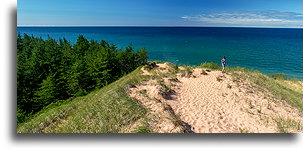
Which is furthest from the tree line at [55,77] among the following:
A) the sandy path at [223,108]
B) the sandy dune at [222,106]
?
the sandy path at [223,108]

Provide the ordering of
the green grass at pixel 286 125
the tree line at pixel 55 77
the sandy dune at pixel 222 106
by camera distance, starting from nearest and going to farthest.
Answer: the green grass at pixel 286 125 < the sandy dune at pixel 222 106 < the tree line at pixel 55 77

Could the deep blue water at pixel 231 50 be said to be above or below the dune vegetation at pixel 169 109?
above

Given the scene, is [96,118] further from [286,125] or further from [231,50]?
[231,50]

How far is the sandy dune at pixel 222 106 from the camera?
617 centimetres

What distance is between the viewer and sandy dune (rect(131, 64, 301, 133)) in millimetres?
6172

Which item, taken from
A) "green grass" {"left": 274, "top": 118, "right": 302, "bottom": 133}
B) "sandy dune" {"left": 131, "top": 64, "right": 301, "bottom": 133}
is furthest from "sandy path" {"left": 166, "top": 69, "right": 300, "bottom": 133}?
"green grass" {"left": 274, "top": 118, "right": 302, "bottom": 133}

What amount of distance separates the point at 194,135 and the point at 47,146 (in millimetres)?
4614

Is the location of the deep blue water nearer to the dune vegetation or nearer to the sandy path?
the dune vegetation

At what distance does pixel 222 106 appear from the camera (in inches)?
309

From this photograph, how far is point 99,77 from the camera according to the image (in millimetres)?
16188

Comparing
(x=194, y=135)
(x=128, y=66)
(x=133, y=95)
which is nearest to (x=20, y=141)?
(x=133, y=95)

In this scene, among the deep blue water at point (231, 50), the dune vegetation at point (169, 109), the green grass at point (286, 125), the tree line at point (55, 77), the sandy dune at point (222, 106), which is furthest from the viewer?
the deep blue water at point (231, 50)

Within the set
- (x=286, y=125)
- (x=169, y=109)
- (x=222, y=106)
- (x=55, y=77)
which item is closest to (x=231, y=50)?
(x=222, y=106)

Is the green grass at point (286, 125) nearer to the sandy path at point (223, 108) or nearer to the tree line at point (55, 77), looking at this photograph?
the sandy path at point (223, 108)
